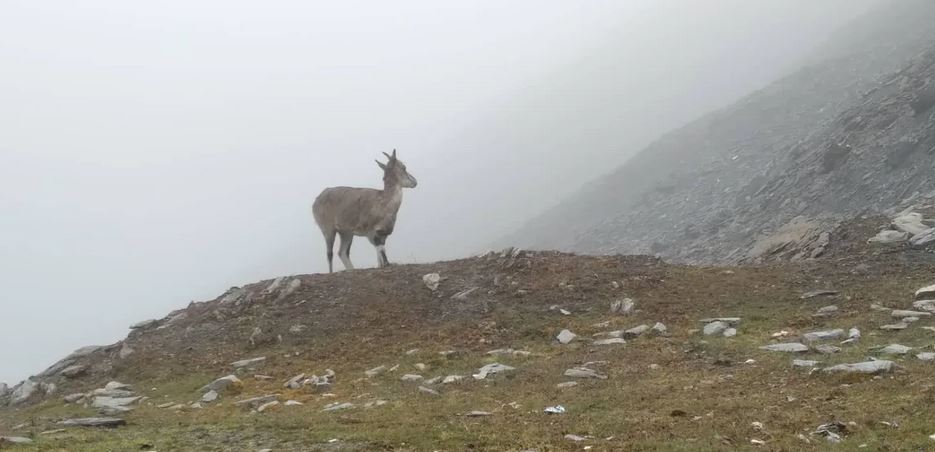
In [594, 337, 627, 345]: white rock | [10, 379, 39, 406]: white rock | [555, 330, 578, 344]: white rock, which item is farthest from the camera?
[10, 379, 39, 406]: white rock

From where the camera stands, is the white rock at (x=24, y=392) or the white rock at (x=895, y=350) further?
the white rock at (x=24, y=392)

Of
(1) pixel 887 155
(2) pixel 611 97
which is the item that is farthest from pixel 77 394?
(2) pixel 611 97

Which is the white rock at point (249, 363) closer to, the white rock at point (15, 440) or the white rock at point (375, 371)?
the white rock at point (375, 371)

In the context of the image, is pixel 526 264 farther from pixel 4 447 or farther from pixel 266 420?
pixel 4 447

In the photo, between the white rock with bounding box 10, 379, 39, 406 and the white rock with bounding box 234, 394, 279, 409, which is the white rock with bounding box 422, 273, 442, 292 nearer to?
the white rock with bounding box 234, 394, 279, 409

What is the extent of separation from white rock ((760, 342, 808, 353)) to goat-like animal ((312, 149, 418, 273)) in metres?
13.2

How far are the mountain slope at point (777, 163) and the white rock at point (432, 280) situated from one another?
13.2 meters

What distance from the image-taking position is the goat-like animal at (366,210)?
2505 centimetres

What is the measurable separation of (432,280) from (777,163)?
31.5 meters

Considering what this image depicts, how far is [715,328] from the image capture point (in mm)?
16453

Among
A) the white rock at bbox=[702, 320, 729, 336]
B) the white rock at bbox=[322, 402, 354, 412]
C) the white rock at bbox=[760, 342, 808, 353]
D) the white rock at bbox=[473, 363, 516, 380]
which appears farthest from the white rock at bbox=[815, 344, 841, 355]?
the white rock at bbox=[322, 402, 354, 412]

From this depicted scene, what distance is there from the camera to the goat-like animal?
25047 mm

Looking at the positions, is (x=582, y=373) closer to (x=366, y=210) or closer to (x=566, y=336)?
(x=566, y=336)

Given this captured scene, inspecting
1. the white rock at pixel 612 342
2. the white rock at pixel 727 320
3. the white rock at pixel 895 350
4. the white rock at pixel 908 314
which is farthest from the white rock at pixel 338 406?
the white rock at pixel 908 314
